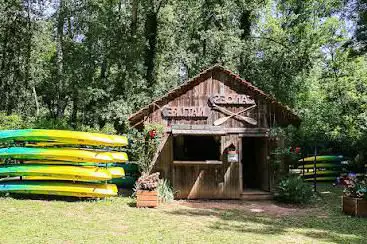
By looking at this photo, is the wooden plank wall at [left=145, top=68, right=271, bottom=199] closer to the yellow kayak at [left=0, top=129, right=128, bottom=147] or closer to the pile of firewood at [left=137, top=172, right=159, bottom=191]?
the pile of firewood at [left=137, top=172, right=159, bottom=191]

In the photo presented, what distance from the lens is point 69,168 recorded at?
11086 millimetres

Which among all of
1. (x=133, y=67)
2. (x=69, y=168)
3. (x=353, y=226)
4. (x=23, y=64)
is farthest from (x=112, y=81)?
(x=353, y=226)

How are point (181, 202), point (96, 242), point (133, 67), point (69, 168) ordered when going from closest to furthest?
point (96, 242) → point (69, 168) → point (181, 202) → point (133, 67)

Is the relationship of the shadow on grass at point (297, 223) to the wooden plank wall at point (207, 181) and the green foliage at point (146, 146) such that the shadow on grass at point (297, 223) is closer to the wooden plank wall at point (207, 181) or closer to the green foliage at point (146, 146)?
the wooden plank wall at point (207, 181)

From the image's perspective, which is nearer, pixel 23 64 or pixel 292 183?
pixel 292 183

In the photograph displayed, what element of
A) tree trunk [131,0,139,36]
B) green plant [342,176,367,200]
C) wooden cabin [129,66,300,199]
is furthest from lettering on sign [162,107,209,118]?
tree trunk [131,0,139,36]

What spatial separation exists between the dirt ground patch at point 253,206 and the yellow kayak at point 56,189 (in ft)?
6.65

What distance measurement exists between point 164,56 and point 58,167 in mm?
11920

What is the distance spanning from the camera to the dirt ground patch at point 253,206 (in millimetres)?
10766

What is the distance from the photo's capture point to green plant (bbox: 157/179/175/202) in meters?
11.7

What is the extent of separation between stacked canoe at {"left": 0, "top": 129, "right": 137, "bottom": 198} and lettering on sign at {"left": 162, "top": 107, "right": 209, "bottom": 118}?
6.61 feet

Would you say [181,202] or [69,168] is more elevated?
[69,168]

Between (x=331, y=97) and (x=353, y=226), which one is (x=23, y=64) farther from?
(x=353, y=226)

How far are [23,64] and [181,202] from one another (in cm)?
1562
